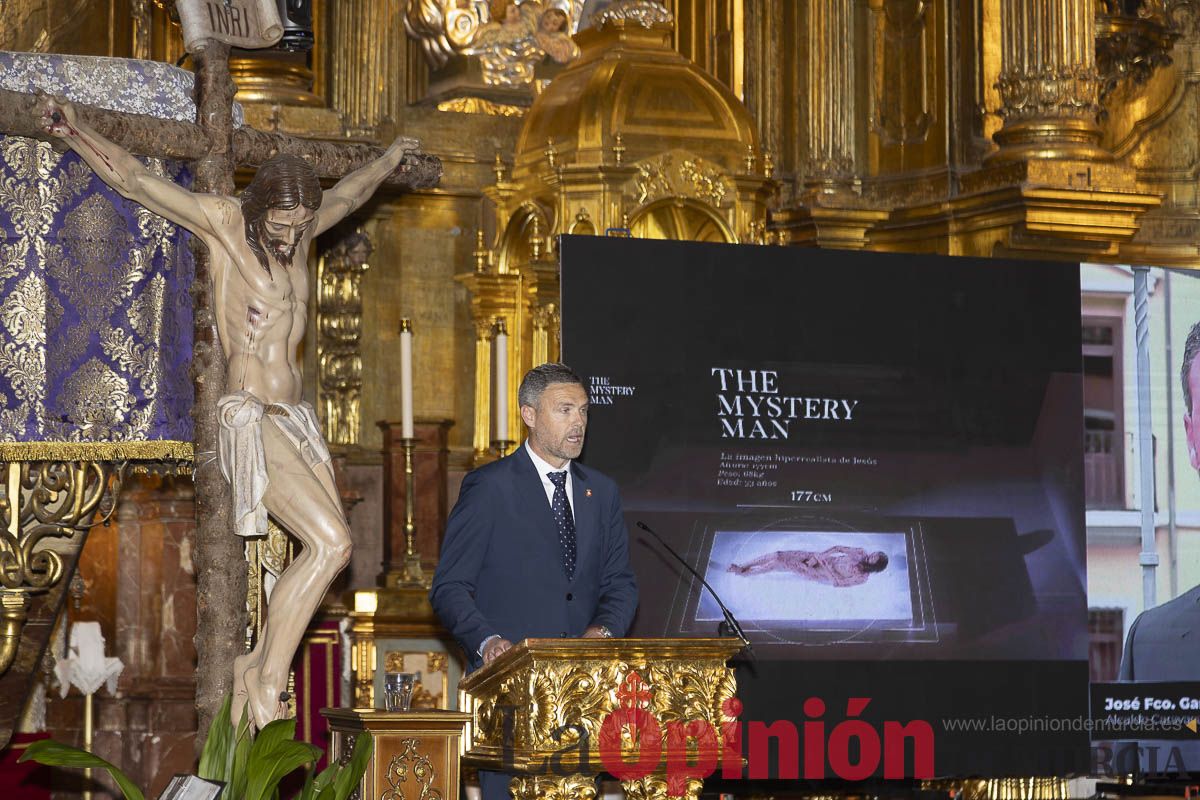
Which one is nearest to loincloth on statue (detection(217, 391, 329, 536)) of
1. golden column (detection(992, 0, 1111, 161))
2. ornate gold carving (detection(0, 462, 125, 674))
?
ornate gold carving (detection(0, 462, 125, 674))

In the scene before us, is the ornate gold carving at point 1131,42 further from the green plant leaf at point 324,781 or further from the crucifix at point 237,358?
the green plant leaf at point 324,781

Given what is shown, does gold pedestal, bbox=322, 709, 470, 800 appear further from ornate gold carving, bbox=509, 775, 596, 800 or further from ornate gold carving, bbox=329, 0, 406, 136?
ornate gold carving, bbox=329, 0, 406, 136

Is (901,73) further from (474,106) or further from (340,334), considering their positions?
(340,334)

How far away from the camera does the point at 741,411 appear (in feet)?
27.3

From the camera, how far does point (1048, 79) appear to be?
10242 mm

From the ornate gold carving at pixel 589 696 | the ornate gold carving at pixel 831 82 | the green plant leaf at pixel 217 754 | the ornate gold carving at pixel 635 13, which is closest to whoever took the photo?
the ornate gold carving at pixel 589 696

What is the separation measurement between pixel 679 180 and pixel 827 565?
2.15m

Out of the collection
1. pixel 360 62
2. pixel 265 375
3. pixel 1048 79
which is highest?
pixel 360 62

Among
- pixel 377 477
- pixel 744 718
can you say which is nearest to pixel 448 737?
pixel 744 718

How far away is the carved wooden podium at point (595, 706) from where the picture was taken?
16.3 ft

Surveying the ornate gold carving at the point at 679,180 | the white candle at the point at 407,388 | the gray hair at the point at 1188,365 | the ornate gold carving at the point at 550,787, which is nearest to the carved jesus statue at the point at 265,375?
the ornate gold carving at the point at 550,787

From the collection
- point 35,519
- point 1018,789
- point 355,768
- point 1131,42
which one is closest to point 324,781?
point 355,768

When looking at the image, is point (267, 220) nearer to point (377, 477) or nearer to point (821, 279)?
point (821, 279)

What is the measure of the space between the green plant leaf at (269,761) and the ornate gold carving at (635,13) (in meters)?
5.40
